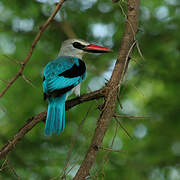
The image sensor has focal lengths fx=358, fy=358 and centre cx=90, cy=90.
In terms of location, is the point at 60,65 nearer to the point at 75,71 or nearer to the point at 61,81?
the point at 75,71

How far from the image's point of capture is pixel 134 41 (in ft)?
11.6

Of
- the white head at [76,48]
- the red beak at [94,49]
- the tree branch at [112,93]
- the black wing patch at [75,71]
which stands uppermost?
the white head at [76,48]

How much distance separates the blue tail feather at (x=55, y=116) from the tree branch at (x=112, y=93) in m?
1.22

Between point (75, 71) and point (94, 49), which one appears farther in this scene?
point (94, 49)

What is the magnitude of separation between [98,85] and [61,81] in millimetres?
1562

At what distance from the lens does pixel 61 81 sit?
4.69 m

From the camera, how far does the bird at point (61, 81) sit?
4.30 metres

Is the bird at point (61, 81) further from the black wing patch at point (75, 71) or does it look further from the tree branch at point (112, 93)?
the tree branch at point (112, 93)

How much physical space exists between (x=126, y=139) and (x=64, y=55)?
2114 millimetres

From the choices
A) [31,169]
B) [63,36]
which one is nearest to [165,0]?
[63,36]

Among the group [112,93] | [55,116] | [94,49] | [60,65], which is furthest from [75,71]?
[112,93]

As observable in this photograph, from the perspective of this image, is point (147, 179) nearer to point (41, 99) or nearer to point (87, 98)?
point (41, 99)

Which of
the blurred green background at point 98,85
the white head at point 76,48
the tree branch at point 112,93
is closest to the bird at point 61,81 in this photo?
the white head at point 76,48

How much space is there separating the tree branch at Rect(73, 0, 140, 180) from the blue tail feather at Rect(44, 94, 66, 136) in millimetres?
1223
